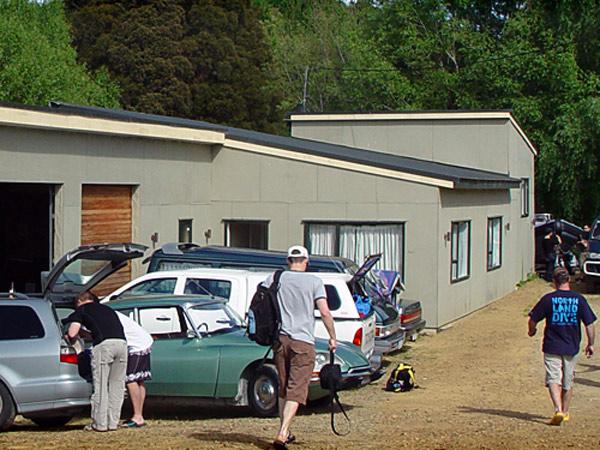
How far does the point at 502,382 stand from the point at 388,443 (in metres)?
7.36

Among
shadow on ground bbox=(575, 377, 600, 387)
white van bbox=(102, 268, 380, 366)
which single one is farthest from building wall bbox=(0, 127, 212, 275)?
shadow on ground bbox=(575, 377, 600, 387)

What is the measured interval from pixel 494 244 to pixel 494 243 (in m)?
0.03

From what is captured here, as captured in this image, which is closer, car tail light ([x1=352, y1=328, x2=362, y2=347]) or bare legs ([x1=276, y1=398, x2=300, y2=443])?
bare legs ([x1=276, y1=398, x2=300, y2=443])

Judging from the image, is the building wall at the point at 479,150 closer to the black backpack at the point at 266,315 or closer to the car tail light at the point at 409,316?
the car tail light at the point at 409,316

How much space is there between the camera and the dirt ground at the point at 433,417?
10430mm

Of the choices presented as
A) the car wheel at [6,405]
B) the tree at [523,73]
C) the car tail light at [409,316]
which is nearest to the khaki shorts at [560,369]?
the car wheel at [6,405]

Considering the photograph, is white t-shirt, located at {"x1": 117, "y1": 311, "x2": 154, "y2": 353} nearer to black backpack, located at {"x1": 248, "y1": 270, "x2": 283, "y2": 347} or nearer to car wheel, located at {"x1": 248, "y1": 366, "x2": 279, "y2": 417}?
car wheel, located at {"x1": 248, "y1": 366, "x2": 279, "y2": 417}

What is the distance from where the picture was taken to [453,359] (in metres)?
19.8

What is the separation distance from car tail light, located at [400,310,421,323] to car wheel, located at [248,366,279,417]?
6227mm

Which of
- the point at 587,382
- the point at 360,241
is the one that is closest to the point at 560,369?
the point at 587,382

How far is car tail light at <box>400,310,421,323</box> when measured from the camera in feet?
62.6

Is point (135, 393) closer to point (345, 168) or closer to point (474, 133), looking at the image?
point (345, 168)

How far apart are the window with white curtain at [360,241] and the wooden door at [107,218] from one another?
452cm

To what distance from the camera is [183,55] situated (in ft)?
175
